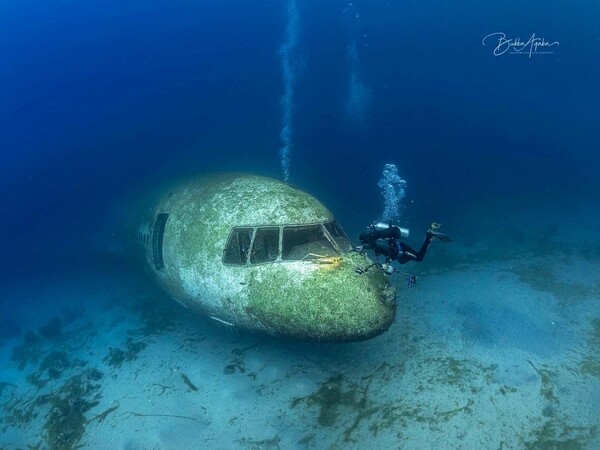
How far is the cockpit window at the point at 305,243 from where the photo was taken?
780 cm

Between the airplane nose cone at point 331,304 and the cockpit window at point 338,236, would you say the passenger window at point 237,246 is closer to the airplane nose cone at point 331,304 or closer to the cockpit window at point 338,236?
the airplane nose cone at point 331,304

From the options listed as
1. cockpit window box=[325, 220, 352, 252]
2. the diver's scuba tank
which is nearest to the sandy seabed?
cockpit window box=[325, 220, 352, 252]

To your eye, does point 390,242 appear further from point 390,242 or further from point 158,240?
point 158,240

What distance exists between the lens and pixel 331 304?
6992mm

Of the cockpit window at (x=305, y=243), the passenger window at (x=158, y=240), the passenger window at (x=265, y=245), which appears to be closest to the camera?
the cockpit window at (x=305, y=243)

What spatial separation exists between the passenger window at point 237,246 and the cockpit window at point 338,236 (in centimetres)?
193

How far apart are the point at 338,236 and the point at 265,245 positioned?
1869 mm

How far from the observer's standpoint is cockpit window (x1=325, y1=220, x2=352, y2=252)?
8233 mm

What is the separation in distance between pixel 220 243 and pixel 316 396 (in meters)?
4.15

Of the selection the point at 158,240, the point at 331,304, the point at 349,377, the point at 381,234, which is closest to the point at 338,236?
the point at 381,234

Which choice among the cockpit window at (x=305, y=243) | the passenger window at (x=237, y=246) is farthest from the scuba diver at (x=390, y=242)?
the passenger window at (x=237, y=246)

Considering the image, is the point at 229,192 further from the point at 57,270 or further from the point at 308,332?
the point at 57,270

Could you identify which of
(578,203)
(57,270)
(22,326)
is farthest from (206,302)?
(578,203)

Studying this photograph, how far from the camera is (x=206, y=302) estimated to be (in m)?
8.77
